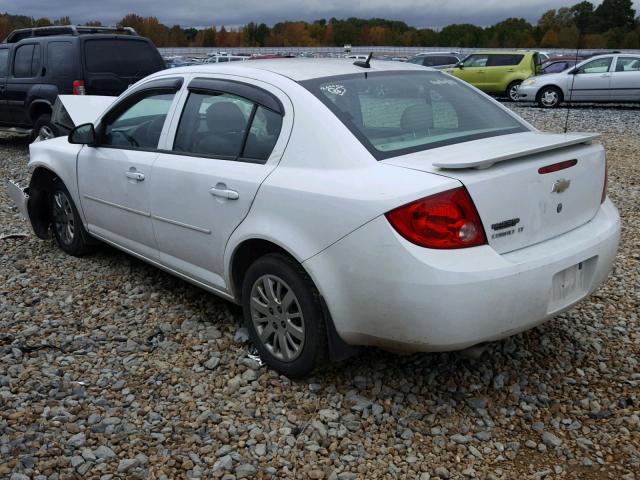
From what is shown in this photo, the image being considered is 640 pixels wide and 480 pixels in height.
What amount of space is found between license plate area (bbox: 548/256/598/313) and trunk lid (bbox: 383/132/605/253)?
18 cm

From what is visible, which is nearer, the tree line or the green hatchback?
the green hatchback

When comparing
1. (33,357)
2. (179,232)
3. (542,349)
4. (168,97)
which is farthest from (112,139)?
(542,349)

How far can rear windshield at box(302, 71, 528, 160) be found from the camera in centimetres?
316

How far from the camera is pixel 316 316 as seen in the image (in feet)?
10.0

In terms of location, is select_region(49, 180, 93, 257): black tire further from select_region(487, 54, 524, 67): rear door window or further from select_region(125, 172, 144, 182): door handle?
select_region(487, 54, 524, 67): rear door window

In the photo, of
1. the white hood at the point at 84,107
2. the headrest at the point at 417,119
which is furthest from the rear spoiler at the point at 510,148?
the white hood at the point at 84,107

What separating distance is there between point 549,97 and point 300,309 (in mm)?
16903

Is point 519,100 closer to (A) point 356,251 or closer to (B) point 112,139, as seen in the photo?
(B) point 112,139

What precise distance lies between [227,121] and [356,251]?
53.1 inches

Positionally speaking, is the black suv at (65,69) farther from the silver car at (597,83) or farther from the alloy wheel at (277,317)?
the silver car at (597,83)

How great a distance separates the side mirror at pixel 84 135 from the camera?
15.2ft

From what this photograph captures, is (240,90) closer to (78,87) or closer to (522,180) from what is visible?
(522,180)

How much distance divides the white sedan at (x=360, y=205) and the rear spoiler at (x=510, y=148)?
0.04 ft

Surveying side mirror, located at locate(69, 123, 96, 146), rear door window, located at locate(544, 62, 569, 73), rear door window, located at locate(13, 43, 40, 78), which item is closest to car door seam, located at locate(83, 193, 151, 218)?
side mirror, located at locate(69, 123, 96, 146)
